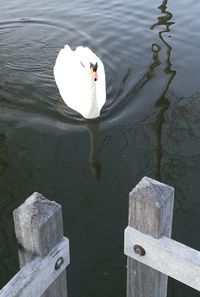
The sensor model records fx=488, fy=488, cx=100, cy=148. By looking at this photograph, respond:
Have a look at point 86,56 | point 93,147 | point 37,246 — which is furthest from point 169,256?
point 86,56

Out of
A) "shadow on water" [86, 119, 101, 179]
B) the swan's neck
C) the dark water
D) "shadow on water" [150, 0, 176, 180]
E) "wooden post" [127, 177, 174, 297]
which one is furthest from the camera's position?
the swan's neck

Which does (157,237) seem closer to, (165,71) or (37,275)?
(37,275)

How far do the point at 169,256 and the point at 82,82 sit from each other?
448cm

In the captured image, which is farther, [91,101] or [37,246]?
[91,101]

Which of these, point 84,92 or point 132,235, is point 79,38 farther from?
point 132,235

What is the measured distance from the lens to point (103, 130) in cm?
648

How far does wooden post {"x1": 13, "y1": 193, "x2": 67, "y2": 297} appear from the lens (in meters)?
2.43

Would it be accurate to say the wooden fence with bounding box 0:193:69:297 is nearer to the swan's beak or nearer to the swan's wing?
the swan's beak

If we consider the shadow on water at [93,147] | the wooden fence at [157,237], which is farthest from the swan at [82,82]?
the wooden fence at [157,237]

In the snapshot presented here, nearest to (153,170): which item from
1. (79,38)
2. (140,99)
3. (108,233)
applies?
(108,233)

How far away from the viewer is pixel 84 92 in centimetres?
670

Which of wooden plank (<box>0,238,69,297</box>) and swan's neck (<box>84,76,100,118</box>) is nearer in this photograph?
wooden plank (<box>0,238,69,297</box>)

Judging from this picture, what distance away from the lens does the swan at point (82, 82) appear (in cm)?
653

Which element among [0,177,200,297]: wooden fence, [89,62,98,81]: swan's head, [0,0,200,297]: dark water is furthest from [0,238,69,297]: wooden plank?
[89,62,98,81]: swan's head
